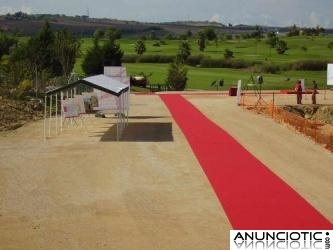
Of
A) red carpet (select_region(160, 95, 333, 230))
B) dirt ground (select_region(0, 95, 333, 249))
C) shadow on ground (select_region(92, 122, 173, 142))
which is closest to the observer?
dirt ground (select_region(0, 95, 333, 249))

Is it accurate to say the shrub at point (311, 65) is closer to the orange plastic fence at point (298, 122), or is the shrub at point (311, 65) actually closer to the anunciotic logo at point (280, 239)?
the orange plastic fence at point (298, 122)

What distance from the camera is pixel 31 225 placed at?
12.1m

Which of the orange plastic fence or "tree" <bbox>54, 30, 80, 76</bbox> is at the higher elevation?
"tree" <bbox>54, 30, 80, 76</bbox>

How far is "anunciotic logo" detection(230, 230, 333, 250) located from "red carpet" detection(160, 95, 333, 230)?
44cm

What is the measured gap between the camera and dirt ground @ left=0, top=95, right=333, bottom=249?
1145 centimetres

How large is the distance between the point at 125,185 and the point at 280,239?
5.62 meters

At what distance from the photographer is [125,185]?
1542 cm

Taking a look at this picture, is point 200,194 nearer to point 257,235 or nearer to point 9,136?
point 257,235

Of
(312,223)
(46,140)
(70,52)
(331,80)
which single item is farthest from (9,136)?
(70,52)

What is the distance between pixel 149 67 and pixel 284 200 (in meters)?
75.7

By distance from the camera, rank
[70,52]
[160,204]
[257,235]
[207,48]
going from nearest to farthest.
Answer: [257,235]
[160,204]
[70,52]
[207,48]

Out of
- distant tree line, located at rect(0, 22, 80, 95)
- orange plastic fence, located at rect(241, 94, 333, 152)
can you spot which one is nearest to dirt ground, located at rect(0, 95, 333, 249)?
orange plastic fence, located at rect(241, 94, 333, 152)

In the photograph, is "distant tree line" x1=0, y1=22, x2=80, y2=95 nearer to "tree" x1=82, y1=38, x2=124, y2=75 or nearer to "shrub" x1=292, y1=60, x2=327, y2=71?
"tree" x1=82, y1=38, x2=124, y2=75

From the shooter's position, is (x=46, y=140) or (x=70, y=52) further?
(x=70, y=52)
